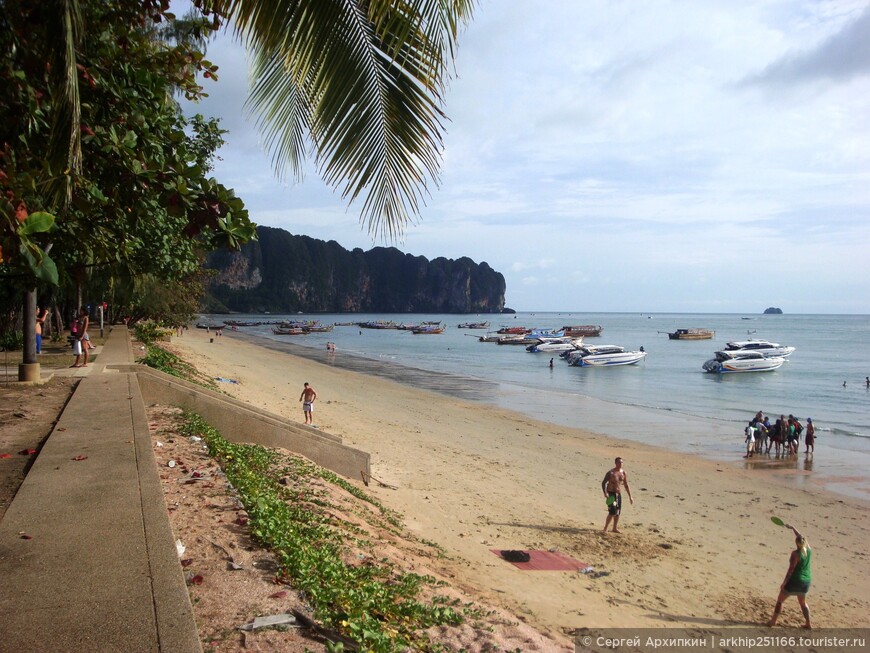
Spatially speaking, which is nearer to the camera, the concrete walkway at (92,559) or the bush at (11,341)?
the concrete walkway at (92,559)

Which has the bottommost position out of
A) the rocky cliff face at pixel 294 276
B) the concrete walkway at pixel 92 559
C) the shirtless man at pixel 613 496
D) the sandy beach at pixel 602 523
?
the sandy beach at pixel 602 523

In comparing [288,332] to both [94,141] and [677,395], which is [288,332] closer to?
[677,395]

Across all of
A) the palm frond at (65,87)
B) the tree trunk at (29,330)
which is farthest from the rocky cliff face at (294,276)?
the palm frond at (65,87)

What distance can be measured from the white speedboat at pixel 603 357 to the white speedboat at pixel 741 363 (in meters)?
6.26

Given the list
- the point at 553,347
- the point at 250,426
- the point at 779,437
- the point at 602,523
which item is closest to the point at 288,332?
the point at 553,347

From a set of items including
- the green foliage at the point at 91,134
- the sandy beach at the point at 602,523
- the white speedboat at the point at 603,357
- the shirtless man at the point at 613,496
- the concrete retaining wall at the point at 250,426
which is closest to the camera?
A: the green foliage at the point at 91,134

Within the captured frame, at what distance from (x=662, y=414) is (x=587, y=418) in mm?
4153

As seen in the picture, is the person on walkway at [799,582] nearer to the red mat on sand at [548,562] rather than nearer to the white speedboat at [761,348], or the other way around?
the red mat on sand at [548,562]

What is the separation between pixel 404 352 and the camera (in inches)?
2581

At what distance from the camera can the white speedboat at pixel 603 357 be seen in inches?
2000

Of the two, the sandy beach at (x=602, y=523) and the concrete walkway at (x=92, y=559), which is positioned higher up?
the concrete walkway at (x=92, y=559)

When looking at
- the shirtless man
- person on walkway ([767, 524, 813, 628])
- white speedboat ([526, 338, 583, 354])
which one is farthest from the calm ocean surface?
person on walkway ([767, 524, 813, 628])

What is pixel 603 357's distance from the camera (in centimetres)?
5094

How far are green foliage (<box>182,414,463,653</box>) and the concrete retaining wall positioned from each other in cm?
220
